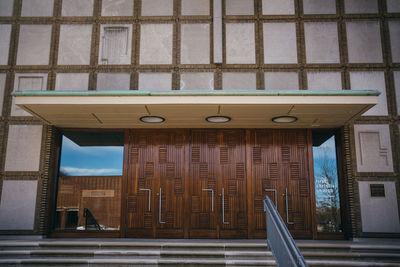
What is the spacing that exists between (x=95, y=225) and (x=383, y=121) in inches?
271

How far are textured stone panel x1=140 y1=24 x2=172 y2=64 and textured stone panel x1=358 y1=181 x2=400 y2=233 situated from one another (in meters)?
5.32

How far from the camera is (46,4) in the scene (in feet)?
29.3

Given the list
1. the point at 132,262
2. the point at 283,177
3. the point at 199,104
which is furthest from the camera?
the point at 283,177

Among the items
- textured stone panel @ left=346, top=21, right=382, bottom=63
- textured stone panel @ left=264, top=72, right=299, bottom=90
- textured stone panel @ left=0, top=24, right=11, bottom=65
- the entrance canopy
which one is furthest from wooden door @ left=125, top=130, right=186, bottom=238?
textured stone panel @ left=346, top=21, right=382, bottom=63

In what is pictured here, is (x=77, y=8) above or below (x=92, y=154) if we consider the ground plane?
above

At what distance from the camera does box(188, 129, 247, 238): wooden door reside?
26.3ft

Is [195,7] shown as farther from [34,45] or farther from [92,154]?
[92,154]

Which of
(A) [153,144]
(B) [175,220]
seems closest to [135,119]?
(A) [153,144]

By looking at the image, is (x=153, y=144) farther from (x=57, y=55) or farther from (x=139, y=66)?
(x=57, y=55)

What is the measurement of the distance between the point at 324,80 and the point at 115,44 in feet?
16.5

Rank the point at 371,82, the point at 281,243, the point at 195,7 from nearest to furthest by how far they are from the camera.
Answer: the point at 281,243 → the point at 371,82 → the point at 195,7

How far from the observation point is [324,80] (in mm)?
8383

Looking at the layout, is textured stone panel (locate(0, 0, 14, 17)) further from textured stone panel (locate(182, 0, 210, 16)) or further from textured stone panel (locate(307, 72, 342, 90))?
textured stone panel (locate(307, 72, 342, 90))

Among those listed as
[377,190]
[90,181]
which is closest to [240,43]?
[377,190]
